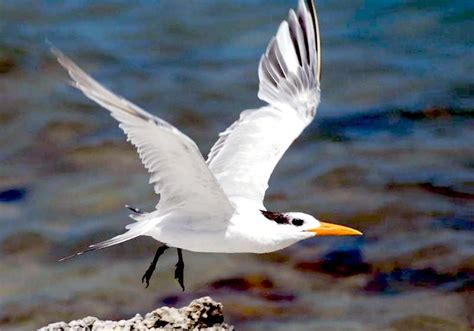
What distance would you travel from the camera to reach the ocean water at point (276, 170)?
832 centimetres

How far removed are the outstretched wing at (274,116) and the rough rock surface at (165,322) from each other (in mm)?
1135

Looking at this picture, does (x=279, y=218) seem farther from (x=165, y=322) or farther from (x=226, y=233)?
(x=165, y=322)

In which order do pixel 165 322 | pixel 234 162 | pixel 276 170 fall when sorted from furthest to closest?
1. pixel 276 170
2. pixel 234 162
3. pixel 165 322

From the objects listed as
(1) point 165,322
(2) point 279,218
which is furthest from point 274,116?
(1) point 165,322

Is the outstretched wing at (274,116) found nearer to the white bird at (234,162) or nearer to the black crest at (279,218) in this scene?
the white bird at (234,162)

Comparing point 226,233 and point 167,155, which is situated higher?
point 167,155

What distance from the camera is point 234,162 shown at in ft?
23.1

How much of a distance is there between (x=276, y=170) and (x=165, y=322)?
4659 millimetres

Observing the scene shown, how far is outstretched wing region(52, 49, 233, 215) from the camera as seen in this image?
16.4 ft

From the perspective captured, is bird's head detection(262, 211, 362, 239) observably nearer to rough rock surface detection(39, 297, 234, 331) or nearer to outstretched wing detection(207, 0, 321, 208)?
outstretched wing detection(207, 0, 321, 208)

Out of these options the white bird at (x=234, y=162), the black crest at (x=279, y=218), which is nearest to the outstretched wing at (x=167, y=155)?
the white bird at (x=234, y=162)

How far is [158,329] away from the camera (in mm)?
5480

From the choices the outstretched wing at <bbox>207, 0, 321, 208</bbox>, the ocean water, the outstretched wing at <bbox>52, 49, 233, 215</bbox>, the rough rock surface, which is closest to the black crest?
the outstretched wing at <bbox>52, 49, 233, 215</bbox>

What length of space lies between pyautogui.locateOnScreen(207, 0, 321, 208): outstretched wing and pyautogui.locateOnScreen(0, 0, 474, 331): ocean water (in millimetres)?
1390
